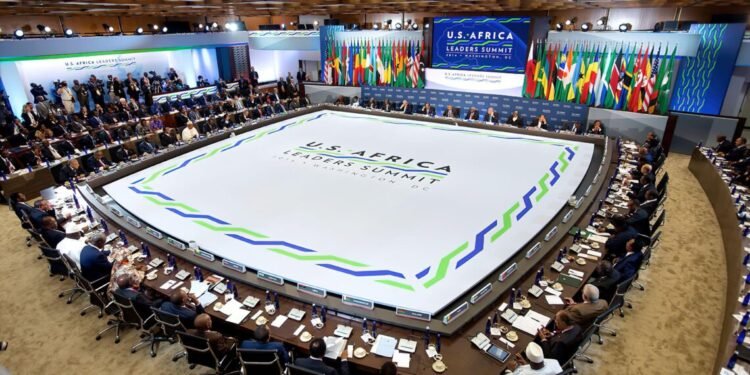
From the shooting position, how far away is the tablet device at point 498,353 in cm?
387

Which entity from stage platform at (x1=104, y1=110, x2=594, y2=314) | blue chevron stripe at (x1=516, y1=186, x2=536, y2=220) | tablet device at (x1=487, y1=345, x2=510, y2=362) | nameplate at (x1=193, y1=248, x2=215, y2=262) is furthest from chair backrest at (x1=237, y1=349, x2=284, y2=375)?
blue chevron stripe at (x1=516, y1=186, x2=536, y2=220)

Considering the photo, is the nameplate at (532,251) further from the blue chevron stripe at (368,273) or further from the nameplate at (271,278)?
the nameplate at (271,278)

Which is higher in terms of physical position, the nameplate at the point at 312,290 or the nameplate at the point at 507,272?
the nameplate at the point at 507,272

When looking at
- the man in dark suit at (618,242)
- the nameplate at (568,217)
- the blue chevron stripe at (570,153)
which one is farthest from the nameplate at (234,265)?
the blue chevron stripe at (570,153)

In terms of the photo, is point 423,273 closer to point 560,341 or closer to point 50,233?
point 560,341

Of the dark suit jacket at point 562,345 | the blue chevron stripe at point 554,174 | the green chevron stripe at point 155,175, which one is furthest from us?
the green chevron stripe at point 155,175

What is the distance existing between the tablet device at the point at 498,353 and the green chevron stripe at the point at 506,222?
2336 millimetres

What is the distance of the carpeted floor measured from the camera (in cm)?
474

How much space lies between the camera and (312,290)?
475 cm

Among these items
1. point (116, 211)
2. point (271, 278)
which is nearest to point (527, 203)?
point (271, 278)

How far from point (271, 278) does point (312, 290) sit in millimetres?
578

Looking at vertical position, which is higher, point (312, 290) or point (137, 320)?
point (312, 290)

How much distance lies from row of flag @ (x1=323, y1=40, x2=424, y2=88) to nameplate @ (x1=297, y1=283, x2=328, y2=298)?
42.3 ft

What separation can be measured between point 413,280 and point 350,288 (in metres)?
0.81
